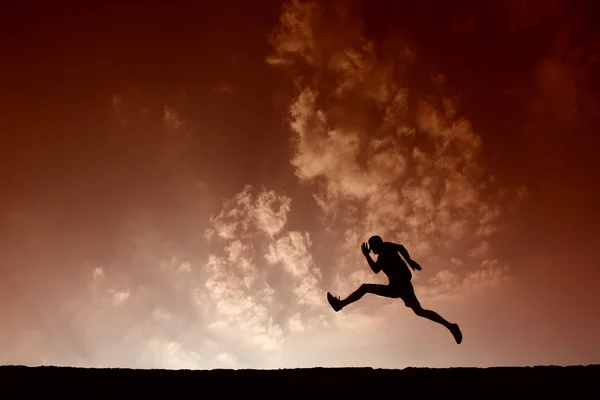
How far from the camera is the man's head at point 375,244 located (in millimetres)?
7301

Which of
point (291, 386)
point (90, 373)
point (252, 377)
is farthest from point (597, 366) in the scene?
point (90, 373)

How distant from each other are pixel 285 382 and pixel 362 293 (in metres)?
3.27

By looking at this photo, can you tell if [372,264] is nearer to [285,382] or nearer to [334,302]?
[334,302]

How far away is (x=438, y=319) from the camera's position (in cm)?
732

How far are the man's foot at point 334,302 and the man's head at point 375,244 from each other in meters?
1.16

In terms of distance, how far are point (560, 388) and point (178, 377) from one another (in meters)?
4.17

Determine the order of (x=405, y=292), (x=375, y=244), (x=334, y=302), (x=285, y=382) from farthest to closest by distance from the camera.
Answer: (x=334, y=302) → (x=375, y=244) → (x=405, y=292) → (x=285, y=382)

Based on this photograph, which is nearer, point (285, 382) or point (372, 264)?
point (285, 382)

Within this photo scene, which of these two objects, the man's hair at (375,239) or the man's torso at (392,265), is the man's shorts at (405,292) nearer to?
the man's torso at (392,265)

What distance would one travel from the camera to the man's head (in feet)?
24.0

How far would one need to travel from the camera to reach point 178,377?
4340mm

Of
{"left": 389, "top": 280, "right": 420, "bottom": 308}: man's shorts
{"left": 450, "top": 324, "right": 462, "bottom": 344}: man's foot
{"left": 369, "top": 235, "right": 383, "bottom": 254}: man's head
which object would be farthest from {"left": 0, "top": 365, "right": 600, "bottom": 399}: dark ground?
{"left": 369, "top": 235, "right": 383, "bottom": 254}: man's head

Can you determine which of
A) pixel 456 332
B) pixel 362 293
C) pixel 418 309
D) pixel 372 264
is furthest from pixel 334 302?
pixel 456 332

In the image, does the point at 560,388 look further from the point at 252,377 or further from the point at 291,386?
the point at 252,377
